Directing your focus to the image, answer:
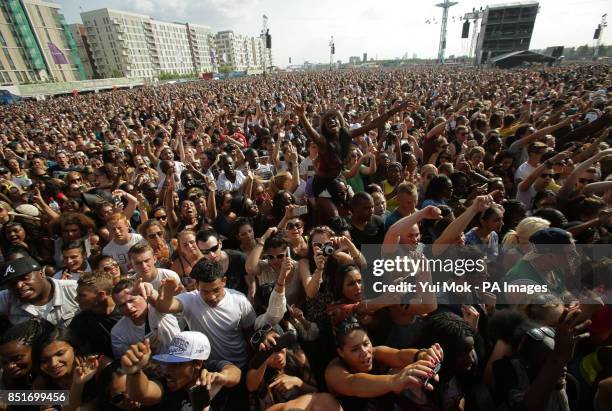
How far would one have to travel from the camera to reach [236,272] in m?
3.23

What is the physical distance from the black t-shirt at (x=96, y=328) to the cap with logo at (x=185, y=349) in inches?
35.9

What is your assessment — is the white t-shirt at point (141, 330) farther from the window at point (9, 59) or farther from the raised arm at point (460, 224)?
the window at point (9, 59)

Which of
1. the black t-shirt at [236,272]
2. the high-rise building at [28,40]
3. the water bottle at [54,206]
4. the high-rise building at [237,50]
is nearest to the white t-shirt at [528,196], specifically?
the black t-shirt at [236,272]

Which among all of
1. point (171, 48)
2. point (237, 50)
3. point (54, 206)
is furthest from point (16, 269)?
point (237, 50)

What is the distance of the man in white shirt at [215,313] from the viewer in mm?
2439

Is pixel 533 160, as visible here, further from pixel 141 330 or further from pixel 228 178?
pixel 141 330

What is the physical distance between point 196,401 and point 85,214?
3499 mm

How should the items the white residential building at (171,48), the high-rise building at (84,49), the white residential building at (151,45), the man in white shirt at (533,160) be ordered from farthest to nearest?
the white residential building at (171,48) < the white residential building at (151,45) < the high-rise building at (84,49) < the man in white shirt at (533,160)

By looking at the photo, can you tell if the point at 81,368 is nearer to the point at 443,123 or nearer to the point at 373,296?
the point at 373,296

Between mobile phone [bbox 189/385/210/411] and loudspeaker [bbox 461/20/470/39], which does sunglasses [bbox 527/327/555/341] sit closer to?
mobile phone [bbox 189/385/210/411]

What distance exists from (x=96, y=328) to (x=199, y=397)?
1303mm

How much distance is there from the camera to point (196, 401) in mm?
1816

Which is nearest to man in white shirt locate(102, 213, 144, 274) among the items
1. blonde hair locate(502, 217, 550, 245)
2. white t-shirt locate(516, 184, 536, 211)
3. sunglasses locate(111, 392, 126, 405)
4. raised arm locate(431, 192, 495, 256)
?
sunglasses locate(111, 392, 126, 405)

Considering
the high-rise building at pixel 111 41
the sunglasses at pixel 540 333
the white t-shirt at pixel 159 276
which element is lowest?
the white t-shirt at pixel 159 276
